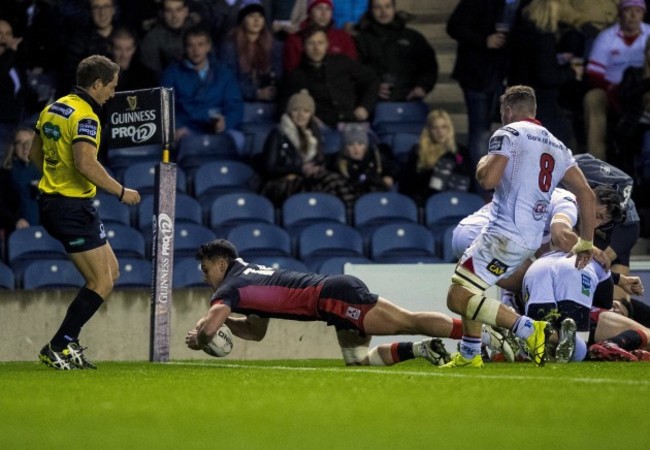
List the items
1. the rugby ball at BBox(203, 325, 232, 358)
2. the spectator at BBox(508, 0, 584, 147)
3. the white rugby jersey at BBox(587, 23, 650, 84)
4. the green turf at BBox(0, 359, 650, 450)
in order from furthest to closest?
the white rugby jersey at BBox(587, 23, 650, 84) → the spectator at BBox(508, 0, 584, 147) → the rugby ball at BBox(203, 325, 232, 358) → the green turf at BBox(0, 359, 650, 450)

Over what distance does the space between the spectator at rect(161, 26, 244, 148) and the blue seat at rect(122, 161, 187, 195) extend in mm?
656

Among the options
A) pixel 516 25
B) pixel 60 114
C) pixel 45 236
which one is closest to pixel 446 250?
pixel 516 25

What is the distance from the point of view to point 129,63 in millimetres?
15086

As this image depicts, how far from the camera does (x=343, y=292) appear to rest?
30.9ft

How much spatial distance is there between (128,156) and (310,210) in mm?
2118

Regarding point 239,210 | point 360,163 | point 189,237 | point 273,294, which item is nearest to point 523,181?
point 273,294

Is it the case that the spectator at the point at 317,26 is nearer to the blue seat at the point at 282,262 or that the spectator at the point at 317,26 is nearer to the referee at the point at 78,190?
the blue seat at the point at 282,262

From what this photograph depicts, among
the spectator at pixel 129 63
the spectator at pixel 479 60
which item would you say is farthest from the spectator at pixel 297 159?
the spectator at pixel 479 60

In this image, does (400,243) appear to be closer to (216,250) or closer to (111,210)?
(111,210)

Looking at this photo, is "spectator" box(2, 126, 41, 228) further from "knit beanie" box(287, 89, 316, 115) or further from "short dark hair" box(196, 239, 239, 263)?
"short dark hair" box(196, 239, 239, 263)

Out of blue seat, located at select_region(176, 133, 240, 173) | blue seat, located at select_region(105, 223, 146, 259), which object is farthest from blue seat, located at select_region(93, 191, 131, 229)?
blue seat, located at select_region(176, 133, 240, 173)

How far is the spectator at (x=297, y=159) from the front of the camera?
14578 mm

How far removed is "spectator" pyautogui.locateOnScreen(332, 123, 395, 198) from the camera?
14.7m

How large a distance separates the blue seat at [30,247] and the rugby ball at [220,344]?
4306mm
